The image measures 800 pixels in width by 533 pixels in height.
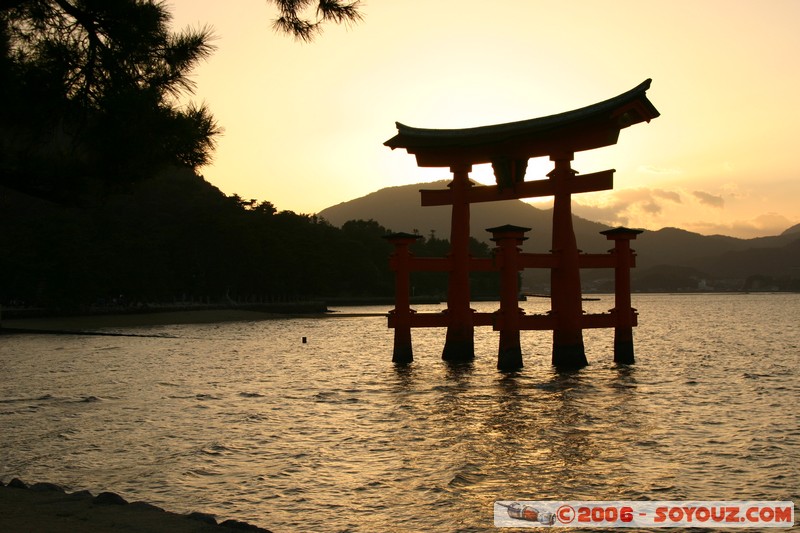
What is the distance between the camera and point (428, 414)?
56.5 ft

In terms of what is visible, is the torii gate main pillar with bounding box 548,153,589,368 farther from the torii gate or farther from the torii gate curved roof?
the torii gate curved roof

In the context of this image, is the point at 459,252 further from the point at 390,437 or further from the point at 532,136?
the point at 390,437

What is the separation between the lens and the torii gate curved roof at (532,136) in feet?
74.0

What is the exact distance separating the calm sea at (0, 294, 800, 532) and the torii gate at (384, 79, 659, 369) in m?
1.80

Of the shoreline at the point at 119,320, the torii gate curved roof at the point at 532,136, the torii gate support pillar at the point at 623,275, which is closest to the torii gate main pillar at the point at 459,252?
the torii gate curved roof at the point at 532,136

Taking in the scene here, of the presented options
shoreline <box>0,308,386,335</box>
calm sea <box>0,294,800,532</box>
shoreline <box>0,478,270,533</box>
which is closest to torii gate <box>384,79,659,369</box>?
calm sea <box>0,294,800,532</box>

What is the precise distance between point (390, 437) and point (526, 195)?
12.5m

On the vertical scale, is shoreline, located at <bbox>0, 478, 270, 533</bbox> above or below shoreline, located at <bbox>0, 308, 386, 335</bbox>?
below

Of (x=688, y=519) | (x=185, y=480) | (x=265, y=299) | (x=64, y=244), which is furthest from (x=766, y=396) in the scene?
(x=265, y=299)

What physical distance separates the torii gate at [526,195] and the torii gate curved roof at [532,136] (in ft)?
0.10

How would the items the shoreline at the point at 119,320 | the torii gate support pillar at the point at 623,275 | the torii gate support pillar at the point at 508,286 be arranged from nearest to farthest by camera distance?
the torii gate support pillar at the point at 508,286 < the torii gate support pillar at the point at 623,275 < the shoreline at the point at 119,320

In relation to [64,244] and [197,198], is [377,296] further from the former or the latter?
[64,244]

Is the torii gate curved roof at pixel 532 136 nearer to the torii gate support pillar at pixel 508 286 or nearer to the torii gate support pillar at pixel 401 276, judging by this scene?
the torii gate support pillar at pixel 508 286

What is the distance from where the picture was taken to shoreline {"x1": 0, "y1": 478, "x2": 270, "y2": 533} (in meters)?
6.78
